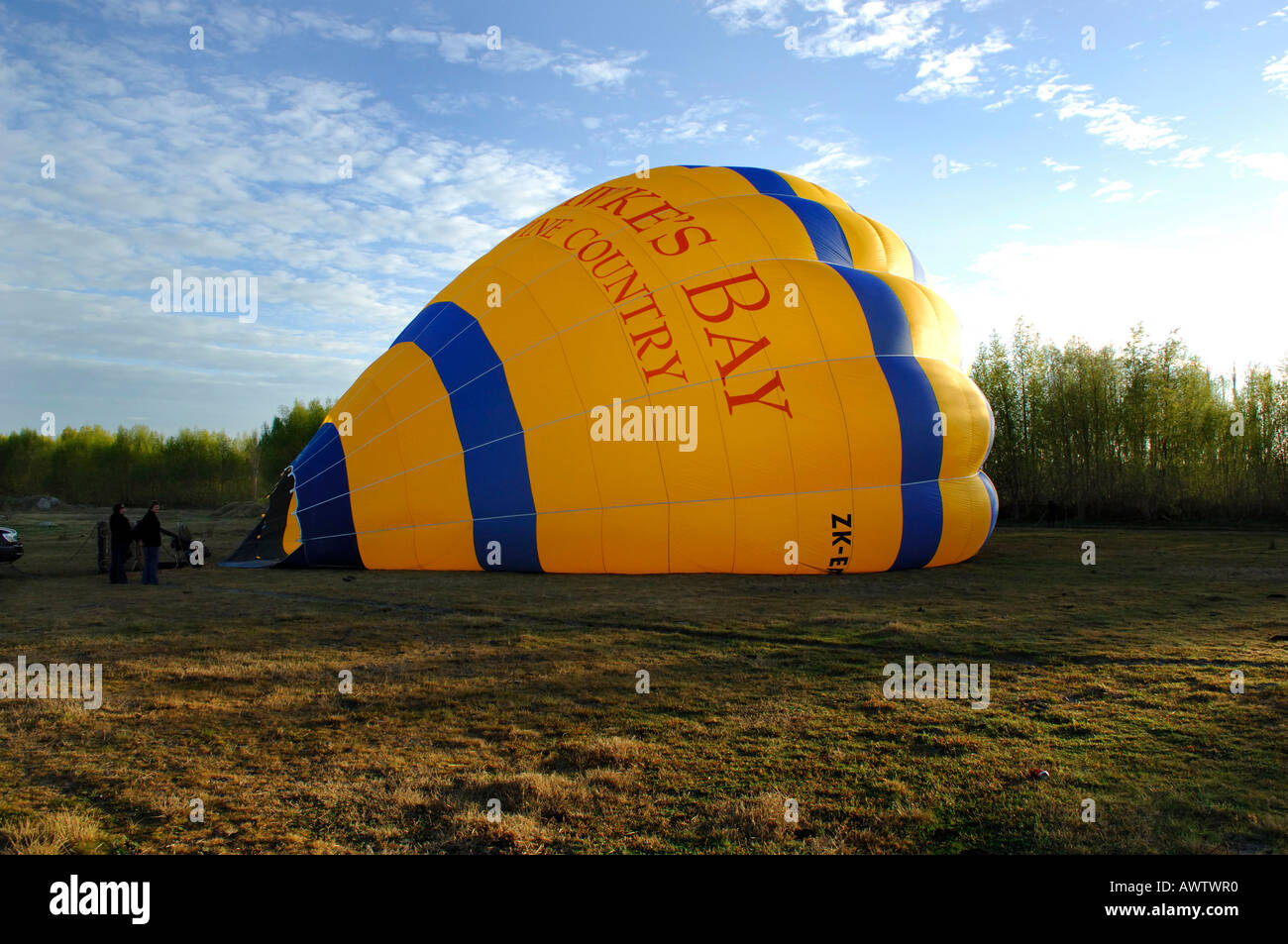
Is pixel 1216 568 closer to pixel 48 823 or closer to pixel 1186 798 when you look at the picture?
pixel 1186 798

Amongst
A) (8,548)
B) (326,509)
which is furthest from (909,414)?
(8,548)

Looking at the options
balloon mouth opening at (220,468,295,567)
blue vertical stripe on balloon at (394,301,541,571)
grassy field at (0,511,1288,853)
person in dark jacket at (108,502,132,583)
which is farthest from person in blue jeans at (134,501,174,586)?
blue vertical stripe on balloon at (394,301,541,571)

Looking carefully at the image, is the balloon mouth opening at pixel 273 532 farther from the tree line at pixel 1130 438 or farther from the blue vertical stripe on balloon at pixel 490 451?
the tree line at pixel 1130 438

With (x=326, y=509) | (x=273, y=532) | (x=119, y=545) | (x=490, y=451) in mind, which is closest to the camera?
(x=490, y=451)

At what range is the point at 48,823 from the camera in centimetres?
284

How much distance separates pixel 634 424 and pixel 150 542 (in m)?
6.28

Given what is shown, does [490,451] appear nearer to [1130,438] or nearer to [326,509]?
[326,509]

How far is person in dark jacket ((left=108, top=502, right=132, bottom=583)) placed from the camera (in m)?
10.0

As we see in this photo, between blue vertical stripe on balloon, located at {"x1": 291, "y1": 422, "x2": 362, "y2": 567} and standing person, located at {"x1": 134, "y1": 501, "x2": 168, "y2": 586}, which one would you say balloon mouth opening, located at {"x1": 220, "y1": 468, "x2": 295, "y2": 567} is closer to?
blue vertical stripe on balloon, located at {"x1": 291, "y1": 422, "x2": 362, "y2": 567}

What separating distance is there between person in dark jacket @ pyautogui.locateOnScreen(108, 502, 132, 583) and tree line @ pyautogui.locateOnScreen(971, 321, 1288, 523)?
23.2 meters

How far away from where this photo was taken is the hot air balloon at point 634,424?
29.5 ft

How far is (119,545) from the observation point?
10.1 m

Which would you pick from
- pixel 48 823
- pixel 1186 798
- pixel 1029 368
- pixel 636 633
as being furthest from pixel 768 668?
pixel 1029 368
